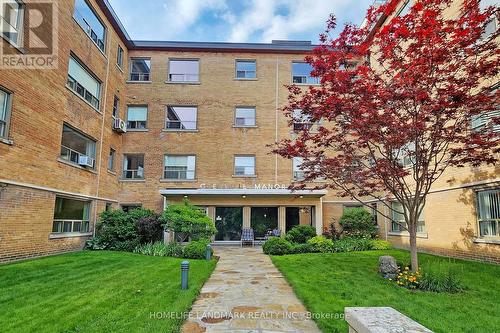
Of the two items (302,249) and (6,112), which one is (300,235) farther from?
(6,112)

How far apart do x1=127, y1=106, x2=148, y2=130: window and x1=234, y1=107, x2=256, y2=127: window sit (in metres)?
5.58

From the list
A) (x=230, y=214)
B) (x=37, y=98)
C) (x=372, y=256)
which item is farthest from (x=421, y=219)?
(x=37, y=98)

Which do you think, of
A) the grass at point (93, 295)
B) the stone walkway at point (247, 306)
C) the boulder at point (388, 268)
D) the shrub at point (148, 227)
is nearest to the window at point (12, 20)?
the grass at point (93, 295)

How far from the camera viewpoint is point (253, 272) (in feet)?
30.8

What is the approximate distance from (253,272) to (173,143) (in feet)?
38.0

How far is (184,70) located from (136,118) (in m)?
4.27

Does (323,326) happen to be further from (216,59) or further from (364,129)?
(216,59)

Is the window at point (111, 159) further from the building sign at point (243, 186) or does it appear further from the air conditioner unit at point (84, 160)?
the building sign at point (243, 186)

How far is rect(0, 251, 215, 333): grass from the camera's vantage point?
184 inches

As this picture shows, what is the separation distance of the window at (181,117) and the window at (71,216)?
22.5ft

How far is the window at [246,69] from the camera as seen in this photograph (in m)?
20.0

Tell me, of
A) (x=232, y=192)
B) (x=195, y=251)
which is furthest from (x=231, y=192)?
(x=195, y=251)

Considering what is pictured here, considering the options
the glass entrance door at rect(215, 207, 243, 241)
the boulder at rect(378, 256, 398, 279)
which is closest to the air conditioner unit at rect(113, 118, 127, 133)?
the glass entrance door at rect(215, 207, 243, 241)

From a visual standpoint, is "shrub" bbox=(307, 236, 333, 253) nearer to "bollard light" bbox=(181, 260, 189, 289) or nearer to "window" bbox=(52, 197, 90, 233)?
"bollard light" bbox=(181, 260, 189, 289)
